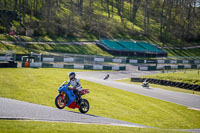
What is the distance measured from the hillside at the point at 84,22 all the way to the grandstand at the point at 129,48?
6242 millimetres

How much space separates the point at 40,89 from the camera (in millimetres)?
19906

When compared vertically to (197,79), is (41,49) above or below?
above

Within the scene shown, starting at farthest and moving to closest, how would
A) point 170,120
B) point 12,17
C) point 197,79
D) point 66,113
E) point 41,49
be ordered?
point 12,17 < point 41,49 < point 197,79 < point 170,120 < point 66,113

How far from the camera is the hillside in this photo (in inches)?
2470

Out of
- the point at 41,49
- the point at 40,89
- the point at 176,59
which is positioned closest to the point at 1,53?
the point at 41,49

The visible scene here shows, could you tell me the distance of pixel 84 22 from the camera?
74500 millimetres

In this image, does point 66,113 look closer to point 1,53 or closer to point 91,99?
point 91,99

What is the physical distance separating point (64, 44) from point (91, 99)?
40162 millimetres

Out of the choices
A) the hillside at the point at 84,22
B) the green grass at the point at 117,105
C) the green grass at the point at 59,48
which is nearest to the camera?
the green grass at the point at 117,105

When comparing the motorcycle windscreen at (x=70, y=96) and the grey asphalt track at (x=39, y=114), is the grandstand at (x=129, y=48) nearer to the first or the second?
the motorcycle windscreen at (x=70, y=96)

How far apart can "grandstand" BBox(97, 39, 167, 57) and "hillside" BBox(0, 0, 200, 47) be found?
6.24 m

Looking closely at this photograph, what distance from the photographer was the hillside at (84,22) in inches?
2470

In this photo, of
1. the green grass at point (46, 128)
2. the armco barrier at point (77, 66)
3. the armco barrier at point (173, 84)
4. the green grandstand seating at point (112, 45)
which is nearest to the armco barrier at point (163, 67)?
the armco barrier at point (77, 66)

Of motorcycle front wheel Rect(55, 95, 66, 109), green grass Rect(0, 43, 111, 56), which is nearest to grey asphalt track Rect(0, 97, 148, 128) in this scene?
motorcycle front wheel Rect(55, 95, 66, 109)
